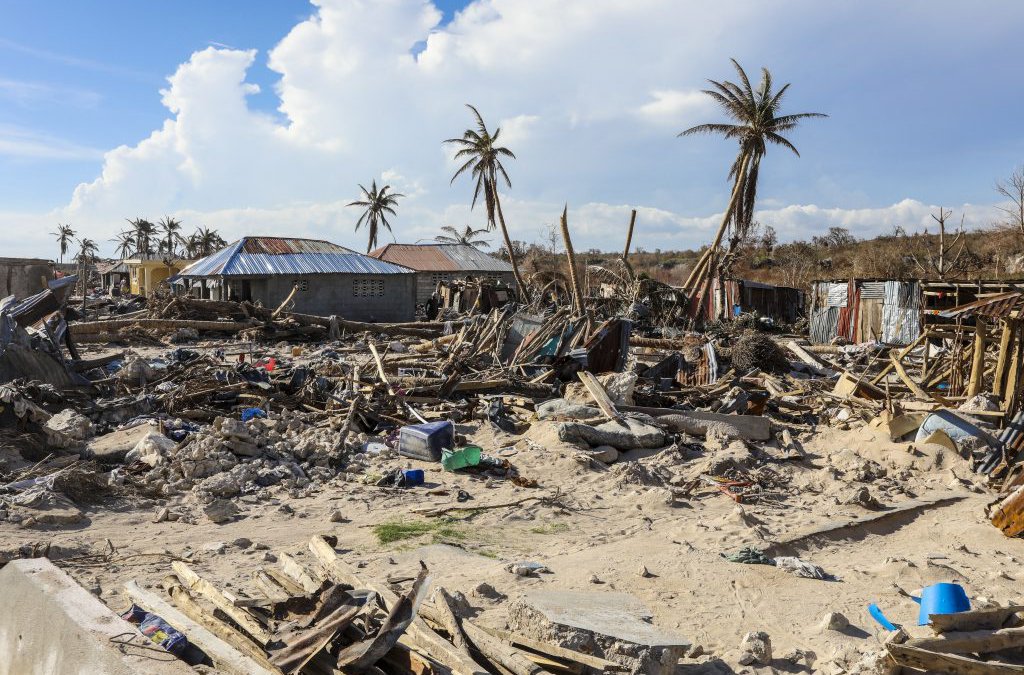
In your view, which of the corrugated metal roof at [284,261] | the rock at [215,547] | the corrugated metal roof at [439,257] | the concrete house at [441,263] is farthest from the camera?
the corrugated metal roof at [439,257]

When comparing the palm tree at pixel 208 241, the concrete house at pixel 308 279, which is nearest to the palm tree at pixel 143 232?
the palm tree at pixel 208 241

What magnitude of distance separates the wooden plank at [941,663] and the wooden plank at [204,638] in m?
2.92

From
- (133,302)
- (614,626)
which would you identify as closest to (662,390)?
(614,626)

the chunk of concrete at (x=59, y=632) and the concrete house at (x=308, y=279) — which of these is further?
the concrete house at (x=308, y=279)

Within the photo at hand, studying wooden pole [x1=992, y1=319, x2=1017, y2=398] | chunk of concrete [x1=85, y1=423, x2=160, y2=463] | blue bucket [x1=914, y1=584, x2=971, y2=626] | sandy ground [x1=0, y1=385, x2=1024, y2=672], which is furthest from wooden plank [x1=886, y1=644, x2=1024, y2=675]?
chunk of concrete [x1=85, y1=423, x2=160, y2=463]

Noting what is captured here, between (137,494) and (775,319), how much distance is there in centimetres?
2270

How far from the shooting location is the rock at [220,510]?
21.0 ft

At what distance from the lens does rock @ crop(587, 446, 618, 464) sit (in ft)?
27.7

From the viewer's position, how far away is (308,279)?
26.2 metres

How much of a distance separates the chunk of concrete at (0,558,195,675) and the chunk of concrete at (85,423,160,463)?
11.4ft

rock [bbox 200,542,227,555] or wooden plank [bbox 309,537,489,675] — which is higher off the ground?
wooden plank [bbox 309,537,489,675]

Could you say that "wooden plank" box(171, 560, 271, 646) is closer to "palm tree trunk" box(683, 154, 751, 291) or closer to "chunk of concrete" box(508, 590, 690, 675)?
"chunk of concrete" box(508, 590, 690, 675)

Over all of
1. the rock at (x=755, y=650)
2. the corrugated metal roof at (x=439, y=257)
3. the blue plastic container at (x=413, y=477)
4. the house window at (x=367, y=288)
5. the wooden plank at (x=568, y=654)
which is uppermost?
the corrugated metal roof at (x=439, y=257)

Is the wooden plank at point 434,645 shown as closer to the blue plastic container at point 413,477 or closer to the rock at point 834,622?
the rock at point 834,622
